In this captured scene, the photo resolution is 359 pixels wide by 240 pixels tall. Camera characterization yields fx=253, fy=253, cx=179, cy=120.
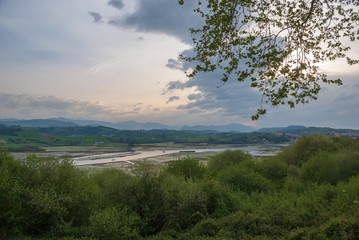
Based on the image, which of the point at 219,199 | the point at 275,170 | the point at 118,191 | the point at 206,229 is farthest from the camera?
the point at 275,170

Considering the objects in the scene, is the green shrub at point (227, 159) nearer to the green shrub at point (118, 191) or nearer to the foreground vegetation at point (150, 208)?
the foreground vegetation at point (150, 208)

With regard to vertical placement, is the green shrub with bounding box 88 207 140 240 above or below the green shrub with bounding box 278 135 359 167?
below

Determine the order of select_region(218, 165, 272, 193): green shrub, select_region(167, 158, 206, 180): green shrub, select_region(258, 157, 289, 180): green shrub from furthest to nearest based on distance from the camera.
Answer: select_region(258, 157, 289, 180): green shrub, select_region(167, 158, 206, 180): green shrub, select_region(218, 165, 272, 193): green shrub

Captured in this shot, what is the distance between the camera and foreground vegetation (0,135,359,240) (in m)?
12.8

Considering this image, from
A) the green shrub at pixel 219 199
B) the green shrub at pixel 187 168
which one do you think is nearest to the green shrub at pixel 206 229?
the green shrub at pixel 219 199

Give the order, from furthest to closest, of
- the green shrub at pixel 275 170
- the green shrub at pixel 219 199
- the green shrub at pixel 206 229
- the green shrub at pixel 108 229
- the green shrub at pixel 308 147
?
the green shrub at pixel 308 147, the green shrub at pixel 275 170, the green shrub at pixel 219 199, the green shrub at pixel 206 229, the green shrub at pixel 108 229

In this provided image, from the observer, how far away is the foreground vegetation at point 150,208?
1276 centimetres

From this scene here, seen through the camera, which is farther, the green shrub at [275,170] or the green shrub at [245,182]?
the green shrub at [275,170]

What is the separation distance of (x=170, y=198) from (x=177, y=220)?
54.7 inches

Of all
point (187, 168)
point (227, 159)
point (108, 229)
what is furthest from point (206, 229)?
point (227, 159)

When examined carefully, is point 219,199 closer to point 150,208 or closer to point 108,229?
point 150,208

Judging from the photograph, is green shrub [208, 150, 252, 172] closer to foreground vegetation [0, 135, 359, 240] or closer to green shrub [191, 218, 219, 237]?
foreground vegetation [0, 135, 359, 240]

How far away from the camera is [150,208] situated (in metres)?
16.7

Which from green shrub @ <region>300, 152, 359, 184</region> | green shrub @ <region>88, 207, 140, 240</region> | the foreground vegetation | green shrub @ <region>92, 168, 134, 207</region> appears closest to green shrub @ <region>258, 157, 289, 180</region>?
green shrub @ <region>300, 152, 359, 184</region>
